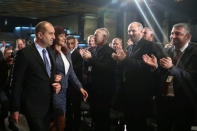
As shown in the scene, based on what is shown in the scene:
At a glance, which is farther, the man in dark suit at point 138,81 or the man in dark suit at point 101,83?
the man in dark suit at point 101,83

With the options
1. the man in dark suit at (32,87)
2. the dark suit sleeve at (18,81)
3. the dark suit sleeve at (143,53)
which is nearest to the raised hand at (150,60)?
the dark suit sleeve at (143,53)

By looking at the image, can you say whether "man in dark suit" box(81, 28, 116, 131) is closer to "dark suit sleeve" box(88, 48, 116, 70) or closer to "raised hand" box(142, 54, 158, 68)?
"dark suit sleeve" box(88, 48, 116, 70)

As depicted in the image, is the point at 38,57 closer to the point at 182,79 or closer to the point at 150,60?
the point at 150,60

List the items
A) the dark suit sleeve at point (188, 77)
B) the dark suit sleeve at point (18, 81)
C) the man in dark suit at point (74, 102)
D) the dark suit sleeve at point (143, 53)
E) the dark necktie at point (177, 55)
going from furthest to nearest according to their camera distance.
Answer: the man in dark suit at point (74, 102) < the dark suit sleeve at point (143, 53) < the dark necktie at point (177, 55) < the dark suit sleeve at point (188, 77) < the dark suit sleeve at point (18, 81)

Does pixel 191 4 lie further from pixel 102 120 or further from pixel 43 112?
pixel 43 112

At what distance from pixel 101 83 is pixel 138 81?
0.70m

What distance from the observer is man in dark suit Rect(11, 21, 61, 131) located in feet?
7.62

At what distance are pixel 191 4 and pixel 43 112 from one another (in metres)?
7.76

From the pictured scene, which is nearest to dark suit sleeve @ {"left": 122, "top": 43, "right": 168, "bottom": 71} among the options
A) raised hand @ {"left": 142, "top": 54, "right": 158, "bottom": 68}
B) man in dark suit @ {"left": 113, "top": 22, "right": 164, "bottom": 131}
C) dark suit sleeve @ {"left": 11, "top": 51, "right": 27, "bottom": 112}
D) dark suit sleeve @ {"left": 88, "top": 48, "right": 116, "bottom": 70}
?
man in dark suit @ {"left": 113, "top": 22, "right": 164, "bottom": 131}

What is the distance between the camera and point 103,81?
3746 mm

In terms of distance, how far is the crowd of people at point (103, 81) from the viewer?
238cm

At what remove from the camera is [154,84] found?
3.28 meters

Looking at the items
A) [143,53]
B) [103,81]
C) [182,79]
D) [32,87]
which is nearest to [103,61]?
[103,81]

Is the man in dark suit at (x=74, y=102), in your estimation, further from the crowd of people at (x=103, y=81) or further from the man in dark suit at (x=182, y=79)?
the man in dark suit at (x=182, y=79)
